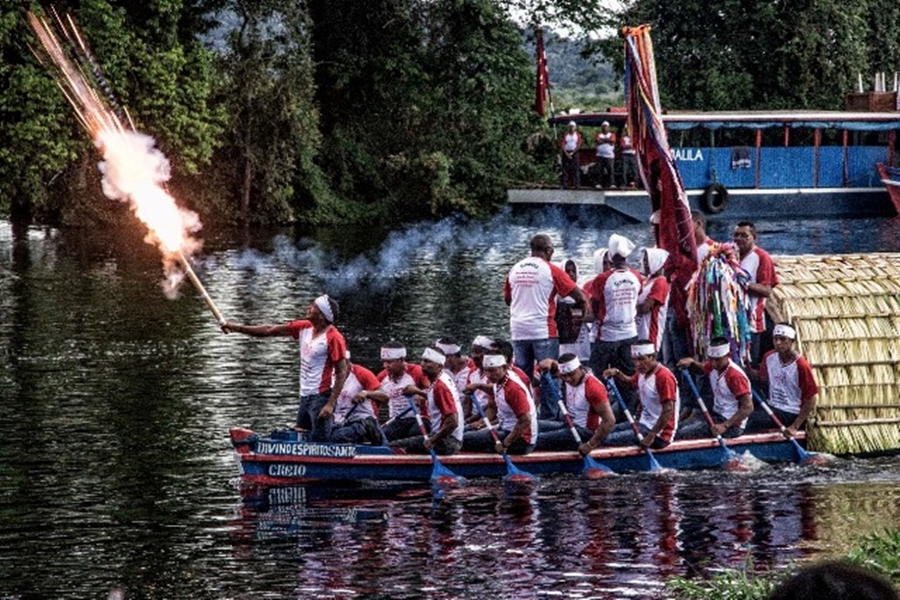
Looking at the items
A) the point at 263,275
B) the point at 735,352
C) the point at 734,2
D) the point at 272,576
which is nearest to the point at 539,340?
the point at 735,352

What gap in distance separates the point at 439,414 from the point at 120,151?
19.2 feet

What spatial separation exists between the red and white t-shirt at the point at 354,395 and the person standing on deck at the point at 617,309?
305 centimetres

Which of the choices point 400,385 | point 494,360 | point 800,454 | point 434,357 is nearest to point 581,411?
point 494,360

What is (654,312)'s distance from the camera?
21391 millimetres

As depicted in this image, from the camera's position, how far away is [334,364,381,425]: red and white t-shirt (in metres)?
20.0

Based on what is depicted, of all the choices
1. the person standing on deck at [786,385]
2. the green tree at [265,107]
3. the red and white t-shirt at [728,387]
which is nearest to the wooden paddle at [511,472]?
the red and white t-shirt at [728,387]

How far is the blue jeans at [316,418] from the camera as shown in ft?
65.1

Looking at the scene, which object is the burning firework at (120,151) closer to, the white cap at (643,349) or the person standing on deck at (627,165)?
the white cap at (643,349)

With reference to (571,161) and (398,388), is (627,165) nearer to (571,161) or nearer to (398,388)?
(571,161)

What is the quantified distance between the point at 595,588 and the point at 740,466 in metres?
5.92

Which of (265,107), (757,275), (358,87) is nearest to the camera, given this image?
(757,275)

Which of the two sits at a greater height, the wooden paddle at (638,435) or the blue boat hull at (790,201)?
the blue boat hull at (790,201)

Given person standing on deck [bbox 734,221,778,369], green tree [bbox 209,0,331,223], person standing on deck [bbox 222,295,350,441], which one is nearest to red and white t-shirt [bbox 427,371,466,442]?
person standing on deck [bbox 222,295,350,441]

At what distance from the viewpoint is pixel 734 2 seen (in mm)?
67250
